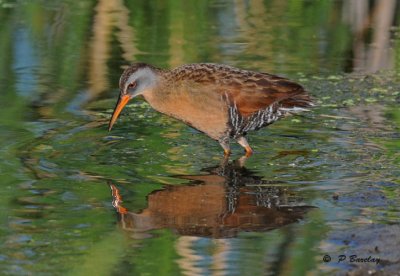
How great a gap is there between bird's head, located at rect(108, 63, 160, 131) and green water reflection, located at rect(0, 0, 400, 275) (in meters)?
0.30

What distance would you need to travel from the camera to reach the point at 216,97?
8.43 meters

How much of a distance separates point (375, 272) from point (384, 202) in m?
1.54

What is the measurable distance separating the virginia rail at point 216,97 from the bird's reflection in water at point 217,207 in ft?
2.44

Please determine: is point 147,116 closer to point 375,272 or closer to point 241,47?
point 241,47

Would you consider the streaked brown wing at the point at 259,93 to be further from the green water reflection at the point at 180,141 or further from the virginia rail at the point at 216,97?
the green water reflection at the point at 180,141

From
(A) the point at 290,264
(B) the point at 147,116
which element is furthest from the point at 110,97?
(A) the point at 290,264

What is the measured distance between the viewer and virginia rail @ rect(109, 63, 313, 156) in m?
8.43

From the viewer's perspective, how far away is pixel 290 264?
5.79m

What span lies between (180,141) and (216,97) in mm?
506

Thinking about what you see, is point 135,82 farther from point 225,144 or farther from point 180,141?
point 225,144

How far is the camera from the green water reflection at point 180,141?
6.10m
